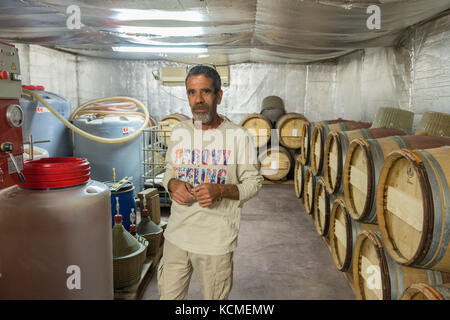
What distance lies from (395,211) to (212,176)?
1066 mm

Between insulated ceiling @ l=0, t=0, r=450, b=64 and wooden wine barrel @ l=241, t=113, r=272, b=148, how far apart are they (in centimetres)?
169

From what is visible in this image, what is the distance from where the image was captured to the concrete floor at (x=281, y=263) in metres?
2.89

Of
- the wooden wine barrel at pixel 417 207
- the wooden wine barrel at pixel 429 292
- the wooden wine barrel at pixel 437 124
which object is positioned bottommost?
the wooden wine barrel at pixel 429 292

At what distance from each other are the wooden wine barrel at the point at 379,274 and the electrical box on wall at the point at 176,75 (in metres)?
5.95

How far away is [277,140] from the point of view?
649 centimetres

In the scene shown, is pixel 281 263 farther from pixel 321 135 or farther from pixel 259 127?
pixel 259 127

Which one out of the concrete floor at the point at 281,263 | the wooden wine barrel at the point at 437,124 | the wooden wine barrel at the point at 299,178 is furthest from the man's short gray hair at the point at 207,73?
the wooden wine barrel at the point at 299,178

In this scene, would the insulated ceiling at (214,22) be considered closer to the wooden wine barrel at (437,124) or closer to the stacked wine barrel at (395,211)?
the wooden wine barrel at (437,124)

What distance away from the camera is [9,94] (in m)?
1.71

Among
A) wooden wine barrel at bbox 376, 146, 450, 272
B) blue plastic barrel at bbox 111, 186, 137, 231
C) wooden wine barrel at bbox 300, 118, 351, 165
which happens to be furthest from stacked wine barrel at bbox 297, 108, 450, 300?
blue plastic barrel at bbox 111, 186, 137, 231

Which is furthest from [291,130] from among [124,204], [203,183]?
[203,183]

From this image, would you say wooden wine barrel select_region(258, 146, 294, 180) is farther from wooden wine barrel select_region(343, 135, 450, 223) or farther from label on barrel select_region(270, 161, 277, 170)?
wooden wine barrel select_region(343, 135, 450, 223)

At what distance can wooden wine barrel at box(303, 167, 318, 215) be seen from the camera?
14.8 ft
